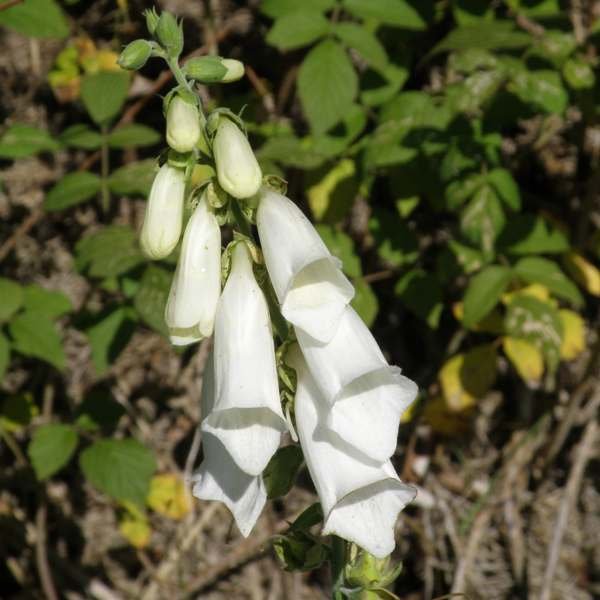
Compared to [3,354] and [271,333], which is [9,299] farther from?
[271,333]

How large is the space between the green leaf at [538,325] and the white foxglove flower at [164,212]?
1.39 meters

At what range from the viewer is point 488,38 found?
2.36 metres

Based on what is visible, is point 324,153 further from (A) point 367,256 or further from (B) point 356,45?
(A) point 367,256

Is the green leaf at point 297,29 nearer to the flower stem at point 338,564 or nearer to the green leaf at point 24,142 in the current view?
the green leaf at point 24,142

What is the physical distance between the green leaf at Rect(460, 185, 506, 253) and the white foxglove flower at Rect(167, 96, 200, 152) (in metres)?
1.28

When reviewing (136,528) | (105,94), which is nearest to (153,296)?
(105,94)

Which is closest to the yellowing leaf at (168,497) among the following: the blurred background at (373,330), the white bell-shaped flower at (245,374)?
the blurred background at (373,330)

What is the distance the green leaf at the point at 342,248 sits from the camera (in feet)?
8.84

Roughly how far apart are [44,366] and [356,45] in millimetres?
1668

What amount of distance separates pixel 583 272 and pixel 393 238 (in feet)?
1.97

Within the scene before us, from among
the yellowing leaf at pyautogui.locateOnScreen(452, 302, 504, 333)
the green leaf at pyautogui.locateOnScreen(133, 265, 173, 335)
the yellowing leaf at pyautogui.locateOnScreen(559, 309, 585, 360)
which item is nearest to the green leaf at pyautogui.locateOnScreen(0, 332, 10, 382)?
the green leaf at pyautogui.locateOnScreen(133, 265, 173, 335)

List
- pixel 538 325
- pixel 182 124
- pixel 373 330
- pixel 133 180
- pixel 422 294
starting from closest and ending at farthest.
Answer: pixel 182 124, pixel 133 180, pixel 538 325, pixel 422 294, pixel 373 330

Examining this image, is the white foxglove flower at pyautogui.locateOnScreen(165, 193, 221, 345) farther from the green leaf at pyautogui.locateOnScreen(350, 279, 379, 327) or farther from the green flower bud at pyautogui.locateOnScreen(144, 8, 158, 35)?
the green leaf at pyautogui.locateOnScreen(350, 279, 379, 327)

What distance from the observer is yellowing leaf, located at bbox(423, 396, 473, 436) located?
3.25m
